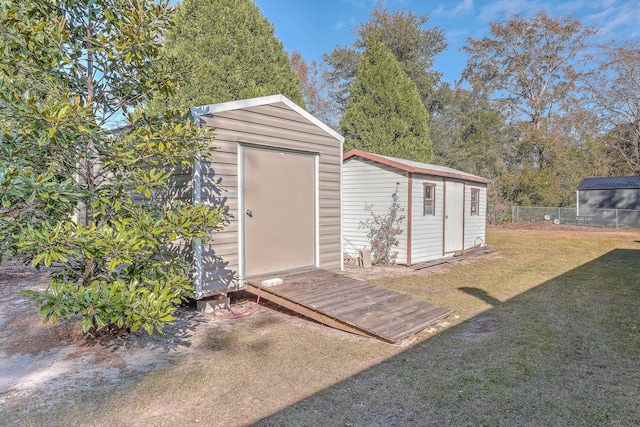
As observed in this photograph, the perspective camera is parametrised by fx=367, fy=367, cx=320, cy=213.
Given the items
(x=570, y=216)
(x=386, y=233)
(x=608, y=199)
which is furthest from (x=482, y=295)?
(x=608, y=199)

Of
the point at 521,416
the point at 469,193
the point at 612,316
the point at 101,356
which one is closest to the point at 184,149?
the point at 101,356

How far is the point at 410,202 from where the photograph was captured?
8070 mm

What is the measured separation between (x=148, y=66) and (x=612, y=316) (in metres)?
5.86

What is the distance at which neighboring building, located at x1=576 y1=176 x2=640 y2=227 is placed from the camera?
17.9 metres

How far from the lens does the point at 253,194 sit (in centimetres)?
501

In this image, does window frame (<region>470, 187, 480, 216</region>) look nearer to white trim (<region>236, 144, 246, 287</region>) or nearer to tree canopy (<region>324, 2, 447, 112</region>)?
white trim (<region>236, 144, 246, 287</region>)

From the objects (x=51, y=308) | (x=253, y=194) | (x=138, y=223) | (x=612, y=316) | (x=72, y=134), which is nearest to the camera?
(x=51, y=308)

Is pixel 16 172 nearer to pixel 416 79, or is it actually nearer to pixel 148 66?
pixel 148 66

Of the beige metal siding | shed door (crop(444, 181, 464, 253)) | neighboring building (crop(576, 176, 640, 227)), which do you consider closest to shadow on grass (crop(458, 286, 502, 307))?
the beige metal siding

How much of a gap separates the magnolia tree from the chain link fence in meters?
19.7

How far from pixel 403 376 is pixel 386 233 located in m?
5.57

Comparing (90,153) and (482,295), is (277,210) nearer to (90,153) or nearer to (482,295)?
(90,153)

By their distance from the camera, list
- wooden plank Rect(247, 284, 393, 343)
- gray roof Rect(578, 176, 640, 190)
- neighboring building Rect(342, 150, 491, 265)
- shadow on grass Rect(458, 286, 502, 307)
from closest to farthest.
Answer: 1. wooden plank Rect(247, 284, 393, 343)
2. shadow on grass Rect(458, 286, 502, 307)
3. neighboring building Rect(342, 150, 491, 265)
4. gray roof Rect(578, 176, 640, 190)

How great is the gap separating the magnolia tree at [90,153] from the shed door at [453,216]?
277 inches
